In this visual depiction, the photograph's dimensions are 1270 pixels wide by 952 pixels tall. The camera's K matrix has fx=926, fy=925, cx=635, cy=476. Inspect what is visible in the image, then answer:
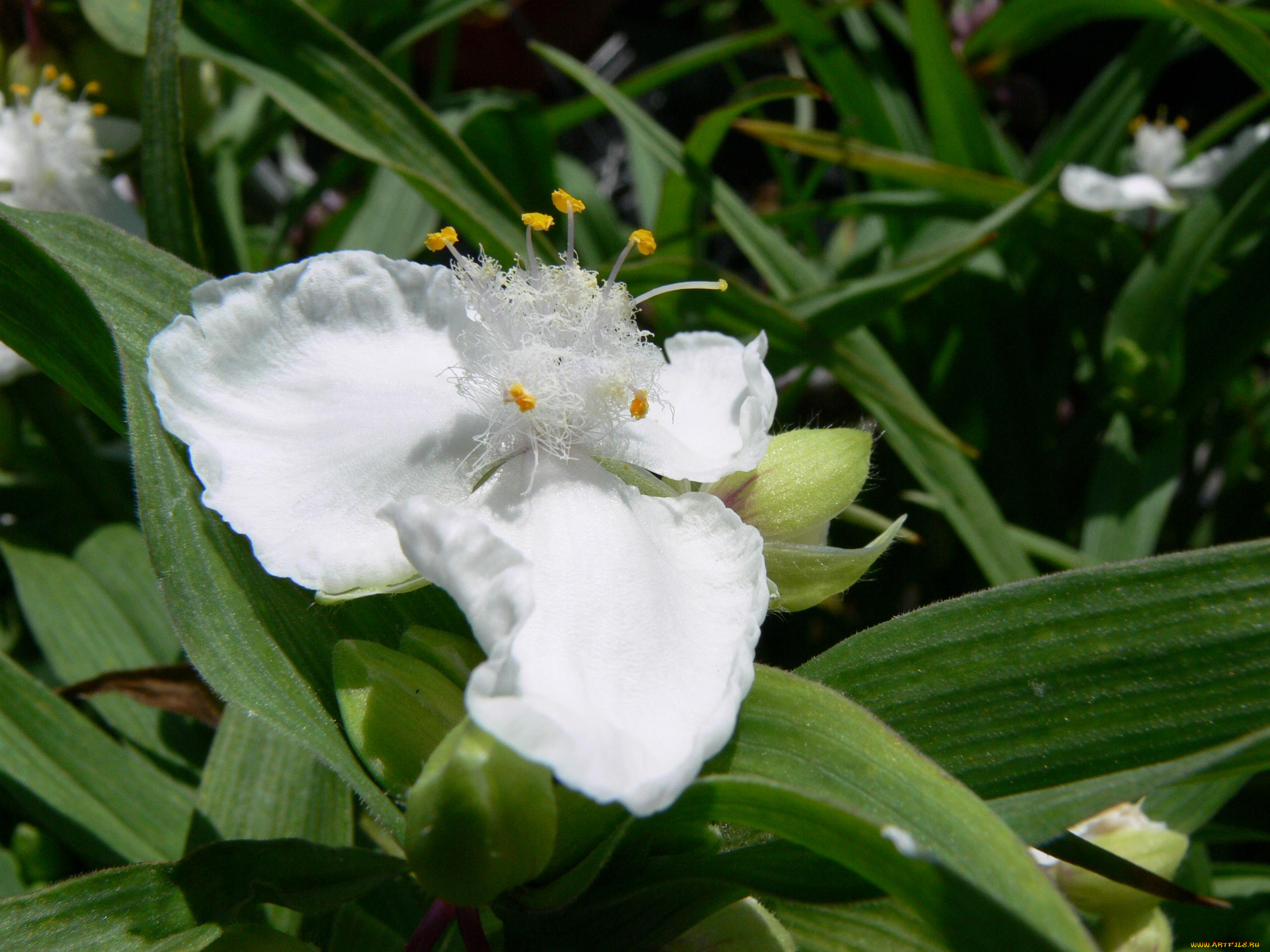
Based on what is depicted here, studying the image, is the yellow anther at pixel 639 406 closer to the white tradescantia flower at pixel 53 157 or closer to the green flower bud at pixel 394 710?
the green flower bud at pixel 394 710

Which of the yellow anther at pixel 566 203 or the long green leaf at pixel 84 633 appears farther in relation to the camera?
the long green leaf at pixel 84 633

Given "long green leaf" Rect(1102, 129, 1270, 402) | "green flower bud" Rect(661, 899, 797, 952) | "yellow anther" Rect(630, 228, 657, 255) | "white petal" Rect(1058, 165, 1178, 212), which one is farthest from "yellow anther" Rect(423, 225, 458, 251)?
"white petal" Rect(1058, 165, 1178, 212)

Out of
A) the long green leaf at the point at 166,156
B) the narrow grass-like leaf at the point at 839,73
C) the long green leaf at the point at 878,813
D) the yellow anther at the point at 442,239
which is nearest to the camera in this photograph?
the long green leaf at the point at 878,813

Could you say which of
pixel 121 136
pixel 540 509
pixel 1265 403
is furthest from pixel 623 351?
pixel 1265 403

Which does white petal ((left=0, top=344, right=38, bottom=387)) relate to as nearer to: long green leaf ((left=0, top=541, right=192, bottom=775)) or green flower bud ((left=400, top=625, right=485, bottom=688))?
long green leaf ((left=0, top=541, right=192, bottom=775))

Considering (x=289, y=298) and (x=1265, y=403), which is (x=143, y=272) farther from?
(x=1265, y=403)

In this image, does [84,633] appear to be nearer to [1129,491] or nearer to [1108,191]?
[1129,491]

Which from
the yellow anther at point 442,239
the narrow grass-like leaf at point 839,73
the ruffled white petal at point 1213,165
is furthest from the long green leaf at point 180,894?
the ruffled white petal at point 1213,165
